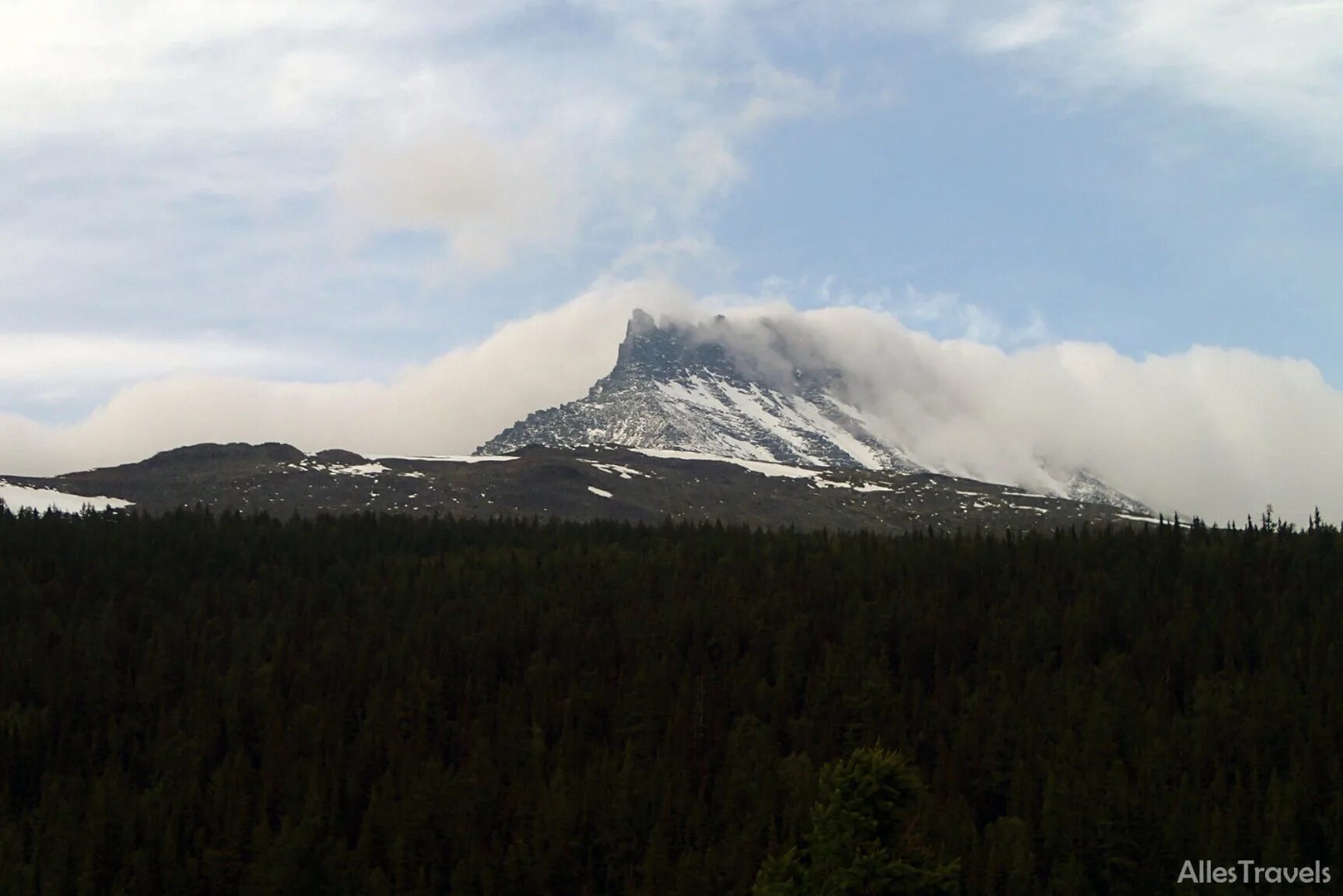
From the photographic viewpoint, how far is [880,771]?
1934 inches

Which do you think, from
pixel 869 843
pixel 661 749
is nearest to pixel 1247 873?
pixel 661 749

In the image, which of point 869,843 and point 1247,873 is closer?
point 869,843

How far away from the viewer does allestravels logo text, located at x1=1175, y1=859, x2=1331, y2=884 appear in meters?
111

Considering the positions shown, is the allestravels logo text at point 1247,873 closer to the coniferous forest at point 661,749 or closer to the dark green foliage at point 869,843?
the coniferous forest at point 661,749

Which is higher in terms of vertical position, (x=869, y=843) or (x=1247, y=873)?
(x=869, y=843)

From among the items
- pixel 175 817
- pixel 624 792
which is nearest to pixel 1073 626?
pixel 624 792

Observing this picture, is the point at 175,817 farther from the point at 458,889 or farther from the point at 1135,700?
the point at 1135,700

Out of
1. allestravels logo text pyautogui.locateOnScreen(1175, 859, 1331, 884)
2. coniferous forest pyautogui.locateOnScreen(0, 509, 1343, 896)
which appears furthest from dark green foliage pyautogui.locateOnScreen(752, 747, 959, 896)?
allestravels logo text pyautogui.locateOnScreen(1175, 859, 1331, 884)

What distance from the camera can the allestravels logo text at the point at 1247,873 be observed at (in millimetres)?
111438

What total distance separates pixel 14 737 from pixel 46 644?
101 ft

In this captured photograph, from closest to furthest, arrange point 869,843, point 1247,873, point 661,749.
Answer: point 869,843 → point 1247,873 → point 661,749

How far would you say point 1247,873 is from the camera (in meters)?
115

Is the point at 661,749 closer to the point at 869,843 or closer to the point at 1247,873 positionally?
the point at 1247,873

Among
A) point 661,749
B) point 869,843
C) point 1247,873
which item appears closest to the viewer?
point 869,843
